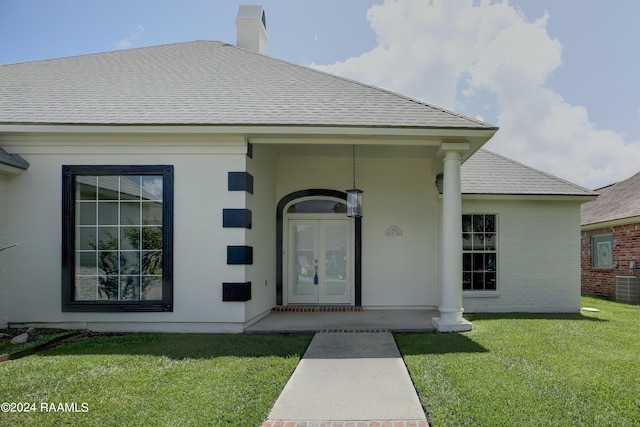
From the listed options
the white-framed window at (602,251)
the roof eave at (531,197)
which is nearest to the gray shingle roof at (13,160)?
the roof eave at (531,197)

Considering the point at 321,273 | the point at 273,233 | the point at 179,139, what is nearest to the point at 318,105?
the point at 179,139

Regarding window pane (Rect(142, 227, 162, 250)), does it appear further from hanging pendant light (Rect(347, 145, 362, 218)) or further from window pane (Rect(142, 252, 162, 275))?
hanging pendant light (Rect(347, 145, 362, 218))

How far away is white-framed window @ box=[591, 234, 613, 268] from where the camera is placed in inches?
582

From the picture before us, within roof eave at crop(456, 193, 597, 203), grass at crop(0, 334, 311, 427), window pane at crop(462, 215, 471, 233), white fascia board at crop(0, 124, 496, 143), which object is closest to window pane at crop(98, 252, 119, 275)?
grass at crop(0, 334, 311, 427)

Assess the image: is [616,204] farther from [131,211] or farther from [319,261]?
[131,211]

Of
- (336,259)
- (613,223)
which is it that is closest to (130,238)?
(336,259)

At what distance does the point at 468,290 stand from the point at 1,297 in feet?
33.1

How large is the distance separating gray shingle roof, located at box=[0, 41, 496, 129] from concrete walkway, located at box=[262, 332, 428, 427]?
3.90 metres

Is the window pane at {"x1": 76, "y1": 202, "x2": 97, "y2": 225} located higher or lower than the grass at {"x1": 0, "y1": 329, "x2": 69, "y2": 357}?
higher

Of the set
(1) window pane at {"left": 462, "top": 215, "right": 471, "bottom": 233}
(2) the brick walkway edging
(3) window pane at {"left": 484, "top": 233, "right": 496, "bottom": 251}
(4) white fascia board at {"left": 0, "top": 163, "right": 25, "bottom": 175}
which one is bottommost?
(2) the brick walkway edging

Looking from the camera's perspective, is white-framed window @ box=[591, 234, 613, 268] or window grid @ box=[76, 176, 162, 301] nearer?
window grid @ box=[76, 176, 162, 301]

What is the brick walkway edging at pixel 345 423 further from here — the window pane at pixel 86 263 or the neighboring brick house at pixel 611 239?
the neighboring brick house at pixel 611 239

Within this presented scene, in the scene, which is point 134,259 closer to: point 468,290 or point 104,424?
point 104,424

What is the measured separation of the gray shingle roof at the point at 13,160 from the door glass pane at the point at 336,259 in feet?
21.4
